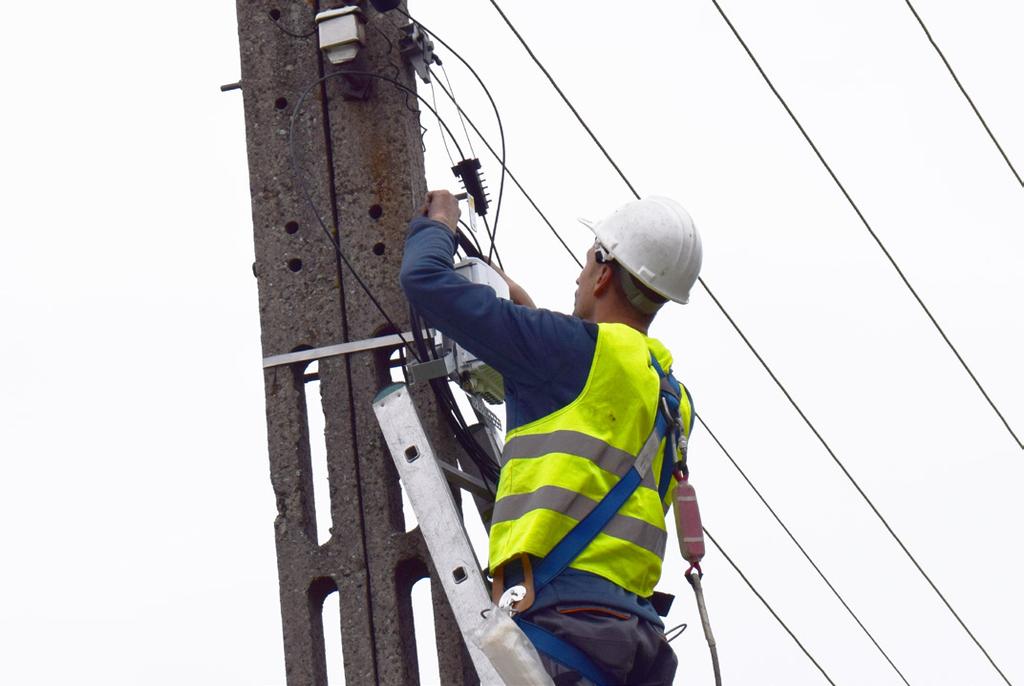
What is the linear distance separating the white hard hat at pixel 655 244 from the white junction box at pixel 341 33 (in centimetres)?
118

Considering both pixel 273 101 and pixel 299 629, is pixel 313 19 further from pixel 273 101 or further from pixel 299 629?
pixel 299 629

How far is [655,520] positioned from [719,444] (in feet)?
8.58

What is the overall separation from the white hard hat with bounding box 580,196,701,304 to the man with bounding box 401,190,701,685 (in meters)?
0.20

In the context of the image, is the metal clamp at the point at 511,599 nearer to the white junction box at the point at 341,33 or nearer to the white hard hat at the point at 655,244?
the white hard hat at the point at 655,244

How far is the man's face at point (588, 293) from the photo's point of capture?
5328 millimetres

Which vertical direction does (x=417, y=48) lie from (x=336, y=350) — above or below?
above

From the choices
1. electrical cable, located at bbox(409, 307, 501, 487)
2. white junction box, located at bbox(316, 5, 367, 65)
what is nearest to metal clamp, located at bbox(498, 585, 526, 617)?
electrical cable, located at bbox(409, 307, 501, 487)

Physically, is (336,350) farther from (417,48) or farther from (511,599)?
(511,599)

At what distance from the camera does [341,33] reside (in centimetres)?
611

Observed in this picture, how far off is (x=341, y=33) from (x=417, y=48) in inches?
10.4

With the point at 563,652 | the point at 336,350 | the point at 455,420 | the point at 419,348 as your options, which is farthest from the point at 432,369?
the point at 563,652

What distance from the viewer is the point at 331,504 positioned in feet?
19.4

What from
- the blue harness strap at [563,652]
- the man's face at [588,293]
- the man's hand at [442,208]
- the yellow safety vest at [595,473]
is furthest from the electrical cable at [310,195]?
the blue harness strap at [563,652]

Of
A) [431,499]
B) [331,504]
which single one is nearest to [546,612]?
[431,499]
